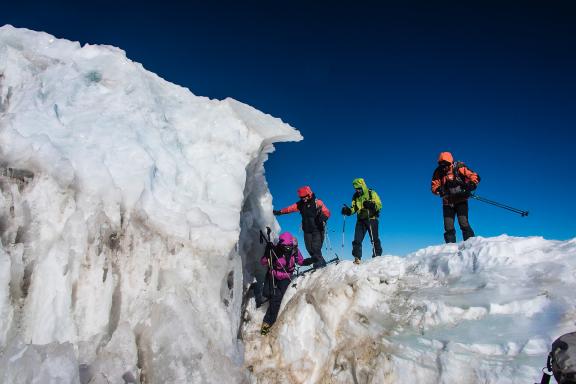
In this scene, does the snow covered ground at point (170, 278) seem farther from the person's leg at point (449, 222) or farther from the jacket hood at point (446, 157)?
the jacket hood at point (446, 157)

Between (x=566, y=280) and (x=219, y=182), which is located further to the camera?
(x=219, y=182)

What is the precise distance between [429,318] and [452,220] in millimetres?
3586

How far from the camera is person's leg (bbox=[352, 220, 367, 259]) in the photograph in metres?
10.1

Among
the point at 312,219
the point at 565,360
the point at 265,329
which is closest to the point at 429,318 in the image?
the point at 265,329

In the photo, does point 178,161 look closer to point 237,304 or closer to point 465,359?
point 237,304

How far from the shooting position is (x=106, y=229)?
650cm

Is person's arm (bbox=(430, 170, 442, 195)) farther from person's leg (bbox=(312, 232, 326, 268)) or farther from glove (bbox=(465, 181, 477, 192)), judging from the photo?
person's leg (bbox=(312, 232, 326, 268))

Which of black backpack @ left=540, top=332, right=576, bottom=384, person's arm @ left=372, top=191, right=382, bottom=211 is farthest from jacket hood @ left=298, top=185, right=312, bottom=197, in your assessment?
black backpack @ left=540, top=332, right=576, bottom=384

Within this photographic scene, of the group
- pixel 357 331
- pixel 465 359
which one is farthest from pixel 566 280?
pixel 357 331

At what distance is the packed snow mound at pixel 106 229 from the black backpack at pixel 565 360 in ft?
15.3

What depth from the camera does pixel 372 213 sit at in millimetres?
10469

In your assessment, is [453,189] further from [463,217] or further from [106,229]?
[106,229]

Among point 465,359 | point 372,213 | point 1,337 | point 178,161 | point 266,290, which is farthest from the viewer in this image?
point 372,213

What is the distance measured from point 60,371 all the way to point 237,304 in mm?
3549
